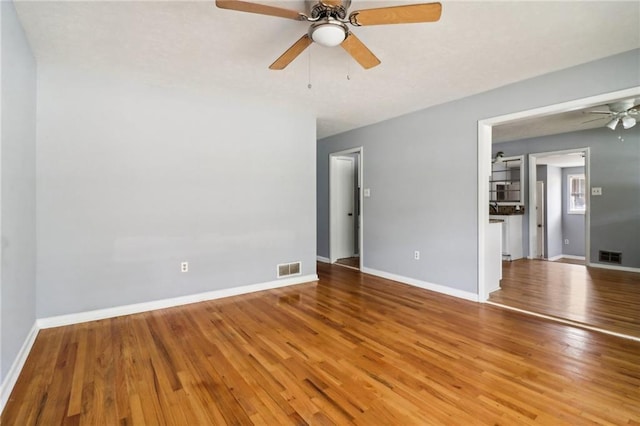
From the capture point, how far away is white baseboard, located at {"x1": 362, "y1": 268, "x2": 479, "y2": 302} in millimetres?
3705

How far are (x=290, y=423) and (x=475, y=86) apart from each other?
364 cm

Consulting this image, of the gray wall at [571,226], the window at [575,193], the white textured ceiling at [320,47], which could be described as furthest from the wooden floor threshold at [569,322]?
the window at [575,193]

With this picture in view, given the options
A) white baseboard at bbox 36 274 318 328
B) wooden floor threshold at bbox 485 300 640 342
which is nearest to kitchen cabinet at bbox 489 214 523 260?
wooden floor threshold at bbox 485 300 640 342

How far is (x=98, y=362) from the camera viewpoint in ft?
7.35

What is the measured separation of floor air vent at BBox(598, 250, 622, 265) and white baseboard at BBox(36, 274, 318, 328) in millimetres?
5437

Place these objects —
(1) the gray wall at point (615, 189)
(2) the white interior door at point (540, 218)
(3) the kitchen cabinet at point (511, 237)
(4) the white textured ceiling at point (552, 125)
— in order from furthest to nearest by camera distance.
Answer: (2) the white interior door at point (540, 218), (3) the kitchen cabinet at point (511, 237), (1) the gray wall at point (615, 189), (4) the white textured ceiling at point (552, 125)

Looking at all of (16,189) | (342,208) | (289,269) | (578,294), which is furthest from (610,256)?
(16,189)

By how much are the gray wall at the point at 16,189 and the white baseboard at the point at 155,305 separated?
26cm

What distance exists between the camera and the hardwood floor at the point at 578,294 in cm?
304

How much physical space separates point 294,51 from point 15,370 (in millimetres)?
2895

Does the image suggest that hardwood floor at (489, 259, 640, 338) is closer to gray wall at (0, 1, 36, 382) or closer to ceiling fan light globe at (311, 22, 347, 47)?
ceiling fan light globe at (311, 22, 347, 47)

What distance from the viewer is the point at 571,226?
8.73 m

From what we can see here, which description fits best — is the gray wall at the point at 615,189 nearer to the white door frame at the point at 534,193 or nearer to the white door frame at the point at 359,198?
the white door frame at the point at 534,193

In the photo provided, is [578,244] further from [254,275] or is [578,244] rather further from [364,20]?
[364,20]
